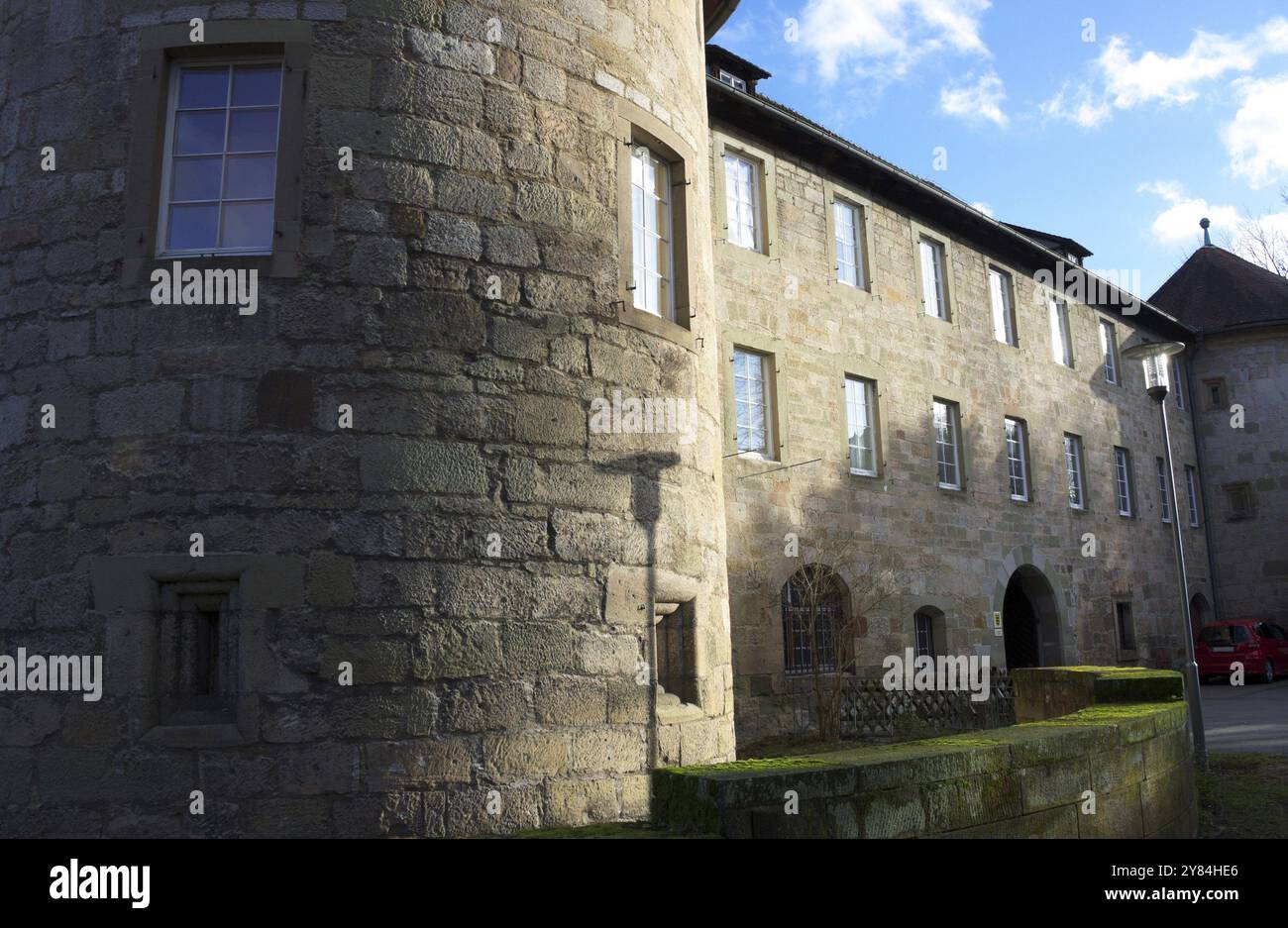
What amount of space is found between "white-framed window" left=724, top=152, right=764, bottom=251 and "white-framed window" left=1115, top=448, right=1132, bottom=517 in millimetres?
11560

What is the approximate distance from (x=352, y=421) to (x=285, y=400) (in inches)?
12.6

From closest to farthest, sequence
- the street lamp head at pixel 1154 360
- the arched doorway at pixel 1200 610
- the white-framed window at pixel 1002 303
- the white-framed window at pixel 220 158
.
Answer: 1. the white-framed window at pixel 220 158
2. the street lamp head at pixel 1154 360
3. the white-framed window at pixel 1002 303
4. the arched doorway at pixel 1200 610

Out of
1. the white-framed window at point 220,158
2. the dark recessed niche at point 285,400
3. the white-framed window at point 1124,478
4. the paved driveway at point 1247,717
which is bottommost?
the paved driveway at point 1247,717

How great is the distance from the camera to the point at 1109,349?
866 inches

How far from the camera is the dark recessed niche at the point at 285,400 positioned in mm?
4965

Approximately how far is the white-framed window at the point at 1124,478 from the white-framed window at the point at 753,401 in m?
11.4

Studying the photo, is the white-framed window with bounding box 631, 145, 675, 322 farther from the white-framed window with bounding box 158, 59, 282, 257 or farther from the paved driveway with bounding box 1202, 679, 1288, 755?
the paved driveway with bounding box 1202, 679, 1288, 755

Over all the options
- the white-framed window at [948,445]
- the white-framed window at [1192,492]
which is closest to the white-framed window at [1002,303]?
the white-framed window at [948,445]

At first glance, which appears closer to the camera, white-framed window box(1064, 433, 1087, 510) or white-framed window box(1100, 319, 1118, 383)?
white-framed window box(1064, 433, 1087, 510)

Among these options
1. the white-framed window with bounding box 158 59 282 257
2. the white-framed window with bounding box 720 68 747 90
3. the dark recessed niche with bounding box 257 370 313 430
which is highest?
the white-framed window with bounding box 720 68 747 90

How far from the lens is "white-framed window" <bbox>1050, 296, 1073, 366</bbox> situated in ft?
65.6

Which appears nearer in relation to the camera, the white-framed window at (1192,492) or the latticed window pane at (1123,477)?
the latticed window pane at (1123,477)

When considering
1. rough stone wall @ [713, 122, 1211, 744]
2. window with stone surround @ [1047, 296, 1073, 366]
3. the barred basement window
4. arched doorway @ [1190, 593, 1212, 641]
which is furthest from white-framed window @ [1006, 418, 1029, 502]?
the barred basement window

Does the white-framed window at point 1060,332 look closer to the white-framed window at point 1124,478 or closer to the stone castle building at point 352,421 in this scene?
the white-framed window at point 1124,478
